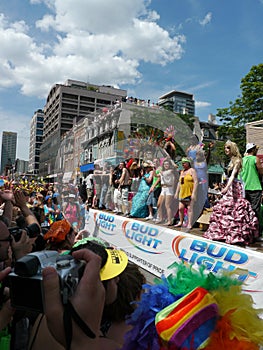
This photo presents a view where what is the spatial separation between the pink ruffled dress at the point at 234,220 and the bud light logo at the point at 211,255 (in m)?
0.31

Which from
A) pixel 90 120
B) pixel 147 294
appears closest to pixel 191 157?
pixel 90 120

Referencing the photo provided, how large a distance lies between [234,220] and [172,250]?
100 cm

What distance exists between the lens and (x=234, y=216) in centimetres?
391

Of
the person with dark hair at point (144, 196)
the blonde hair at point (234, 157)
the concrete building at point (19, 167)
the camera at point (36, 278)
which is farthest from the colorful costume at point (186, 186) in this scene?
the concrete building at point (19, 167)

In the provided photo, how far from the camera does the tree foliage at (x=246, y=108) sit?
17455mm

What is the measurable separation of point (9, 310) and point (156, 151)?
430 centimetres

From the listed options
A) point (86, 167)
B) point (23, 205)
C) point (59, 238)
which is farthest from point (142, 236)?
point (86, 167)

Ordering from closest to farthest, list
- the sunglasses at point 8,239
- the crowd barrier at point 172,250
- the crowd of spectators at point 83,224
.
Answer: the crowd of spectators at point 83,224, the sunglasses at point 8,239, the crowd barrier at point 172,250

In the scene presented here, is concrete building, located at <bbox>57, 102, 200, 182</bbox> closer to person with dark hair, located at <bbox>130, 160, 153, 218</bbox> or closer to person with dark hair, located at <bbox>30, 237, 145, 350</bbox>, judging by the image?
person with dark hair, located at <bbox>130, 160, 153, 218</bbox>

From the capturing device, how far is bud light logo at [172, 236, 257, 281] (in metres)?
3.12

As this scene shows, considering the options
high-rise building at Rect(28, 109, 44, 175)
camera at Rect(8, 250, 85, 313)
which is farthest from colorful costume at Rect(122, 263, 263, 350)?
high-rise building at Rect(28, 109, 44, 175)

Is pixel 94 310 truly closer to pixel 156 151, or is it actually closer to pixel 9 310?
pixel 9 310

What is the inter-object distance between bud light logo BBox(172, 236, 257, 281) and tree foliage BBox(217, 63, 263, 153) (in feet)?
51.3

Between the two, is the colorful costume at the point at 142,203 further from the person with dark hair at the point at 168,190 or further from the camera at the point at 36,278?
the camera at the point at 36,278
